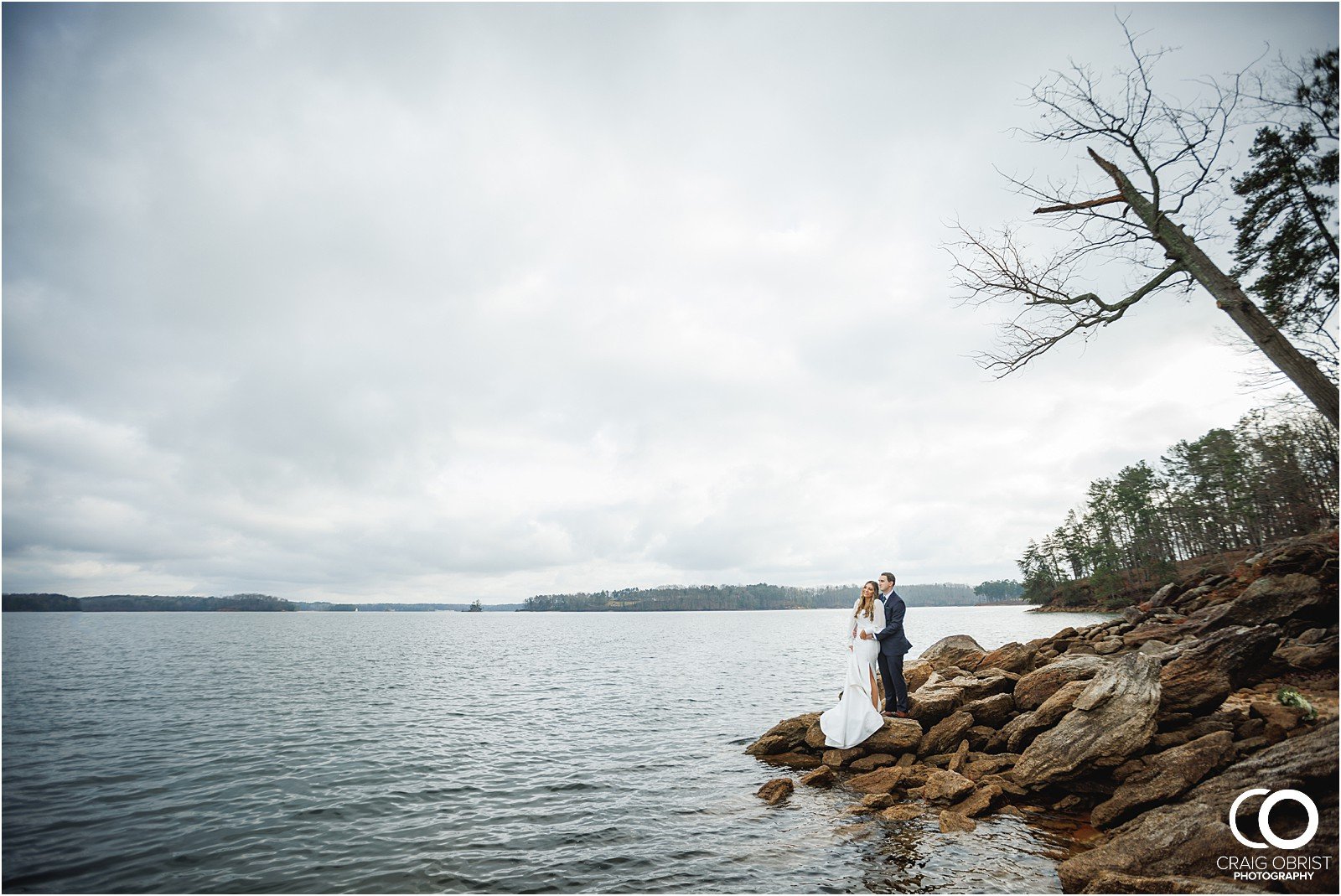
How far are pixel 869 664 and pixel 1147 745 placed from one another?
17.0 feet

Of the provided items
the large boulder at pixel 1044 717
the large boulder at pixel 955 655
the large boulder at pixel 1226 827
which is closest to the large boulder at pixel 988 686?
the large boulder at pixel 1044 717

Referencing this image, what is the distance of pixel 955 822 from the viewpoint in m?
9.47

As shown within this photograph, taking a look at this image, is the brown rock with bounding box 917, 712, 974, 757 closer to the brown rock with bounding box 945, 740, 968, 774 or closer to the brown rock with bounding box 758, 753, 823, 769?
the brown rock with bounding box 945, 740, 968, 774

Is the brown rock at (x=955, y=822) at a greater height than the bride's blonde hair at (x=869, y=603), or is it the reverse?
the bride's blonde hair at (x=869, y=603)

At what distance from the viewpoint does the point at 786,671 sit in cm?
3659

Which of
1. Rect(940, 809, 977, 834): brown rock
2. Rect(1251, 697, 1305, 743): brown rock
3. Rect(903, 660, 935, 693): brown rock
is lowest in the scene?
Rect(940, 809, 977, 834): brown rock

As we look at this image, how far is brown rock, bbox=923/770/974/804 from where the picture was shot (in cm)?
1045

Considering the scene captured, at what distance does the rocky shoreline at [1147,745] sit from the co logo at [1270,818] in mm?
70

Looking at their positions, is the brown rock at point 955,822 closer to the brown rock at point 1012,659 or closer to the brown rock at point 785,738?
the brown rock at point 785,738

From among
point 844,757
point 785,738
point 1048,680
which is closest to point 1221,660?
point 1048,680

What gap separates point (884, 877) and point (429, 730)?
16.5 m

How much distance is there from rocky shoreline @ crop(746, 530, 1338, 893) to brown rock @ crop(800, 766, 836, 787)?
0.14 ft

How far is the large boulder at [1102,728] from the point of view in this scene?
31.8 feet

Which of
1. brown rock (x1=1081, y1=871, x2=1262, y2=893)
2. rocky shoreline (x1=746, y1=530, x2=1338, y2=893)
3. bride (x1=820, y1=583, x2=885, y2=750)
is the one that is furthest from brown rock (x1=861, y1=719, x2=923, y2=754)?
brown rock (x1=1081, y1=871, x2=1262, y2=893)
